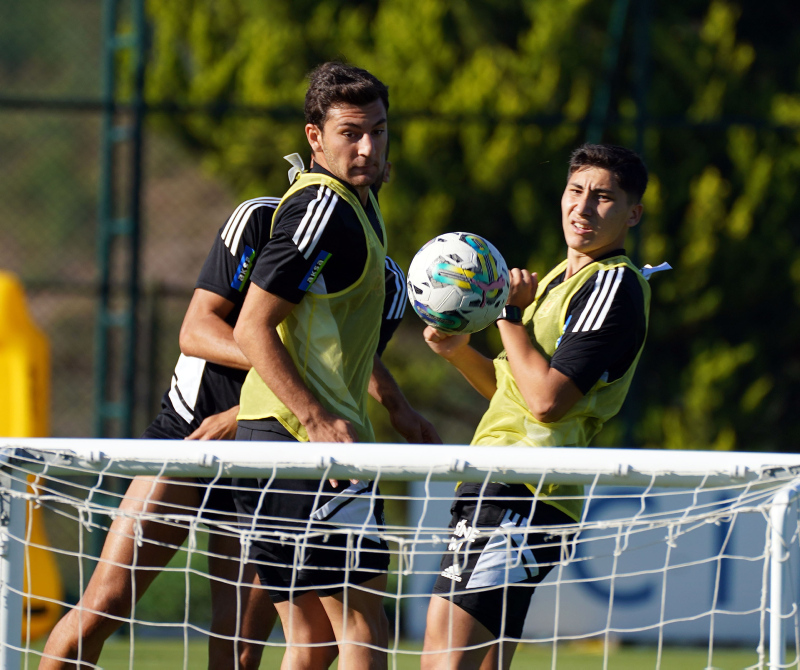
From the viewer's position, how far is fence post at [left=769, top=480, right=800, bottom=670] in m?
2.37

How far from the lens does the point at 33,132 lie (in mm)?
16781

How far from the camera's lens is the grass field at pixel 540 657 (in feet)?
18.5

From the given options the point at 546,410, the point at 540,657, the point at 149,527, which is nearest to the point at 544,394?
the point at 546,410

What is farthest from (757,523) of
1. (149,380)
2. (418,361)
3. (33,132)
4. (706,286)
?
(33,132)

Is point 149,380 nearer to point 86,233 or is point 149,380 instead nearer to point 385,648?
point 385,648

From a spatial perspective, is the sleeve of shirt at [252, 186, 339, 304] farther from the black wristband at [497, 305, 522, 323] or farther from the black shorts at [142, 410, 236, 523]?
the black shorts at [142, 410, 236, 523]

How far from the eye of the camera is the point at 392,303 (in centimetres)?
326

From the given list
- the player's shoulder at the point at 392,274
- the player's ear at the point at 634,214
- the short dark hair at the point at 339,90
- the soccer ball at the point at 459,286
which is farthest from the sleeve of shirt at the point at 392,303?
the player's ear at the point at 634,214

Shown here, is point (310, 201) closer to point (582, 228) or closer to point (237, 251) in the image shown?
point (237, 251)

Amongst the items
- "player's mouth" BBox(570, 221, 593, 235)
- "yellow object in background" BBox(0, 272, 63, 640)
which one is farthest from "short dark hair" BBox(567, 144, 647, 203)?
"yellow object in background" BBox(0, 272, 63, 640)

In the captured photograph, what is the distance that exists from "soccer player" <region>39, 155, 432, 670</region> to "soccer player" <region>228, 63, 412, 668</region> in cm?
A: 19

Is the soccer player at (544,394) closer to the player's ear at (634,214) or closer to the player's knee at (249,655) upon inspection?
the player's ear at (634,214)

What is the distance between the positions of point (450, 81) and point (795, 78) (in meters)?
3.18

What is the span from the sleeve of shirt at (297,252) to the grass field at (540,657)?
132 inches
